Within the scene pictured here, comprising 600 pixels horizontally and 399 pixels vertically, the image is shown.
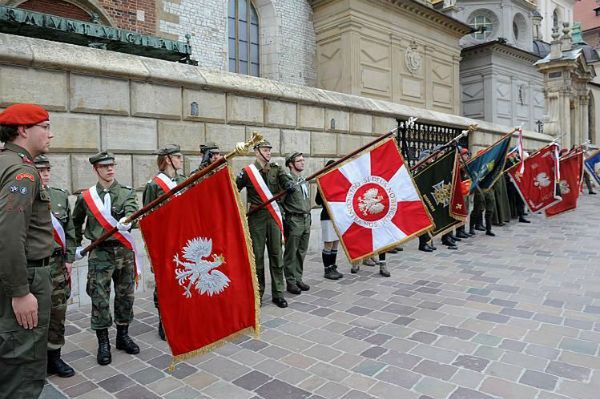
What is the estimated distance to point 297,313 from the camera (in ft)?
16.7

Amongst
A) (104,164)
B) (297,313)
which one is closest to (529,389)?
(297,313)

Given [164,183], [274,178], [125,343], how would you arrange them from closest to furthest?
[125,343], [164,183], [274,178]

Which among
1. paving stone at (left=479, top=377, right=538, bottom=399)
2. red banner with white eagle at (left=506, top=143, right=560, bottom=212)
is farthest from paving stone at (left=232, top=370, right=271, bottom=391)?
red banner with white eagle at (left=506, top=143, right=560, bottom=212)

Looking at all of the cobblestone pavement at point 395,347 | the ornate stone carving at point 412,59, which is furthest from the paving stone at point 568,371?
the ornate stone carving at point 412,59

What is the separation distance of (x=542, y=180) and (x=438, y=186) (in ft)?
15.7

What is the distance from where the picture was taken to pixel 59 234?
146 inches

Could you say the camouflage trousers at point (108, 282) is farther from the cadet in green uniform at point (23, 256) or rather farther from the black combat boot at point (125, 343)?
the cadet in green uniform at point (23, 256)

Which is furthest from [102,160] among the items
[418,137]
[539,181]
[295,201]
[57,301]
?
[539,181]

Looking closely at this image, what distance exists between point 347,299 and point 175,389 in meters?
2.74

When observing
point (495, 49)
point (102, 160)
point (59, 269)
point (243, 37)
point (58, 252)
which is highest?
point (495, 49)

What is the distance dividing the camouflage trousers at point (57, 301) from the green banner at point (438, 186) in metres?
5.84

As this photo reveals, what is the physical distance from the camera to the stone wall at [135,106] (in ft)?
16.9

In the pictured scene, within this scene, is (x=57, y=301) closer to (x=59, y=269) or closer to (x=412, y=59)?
(x=59, y=269)

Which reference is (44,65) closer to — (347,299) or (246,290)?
(246,290)
